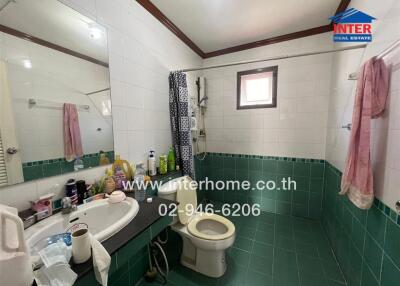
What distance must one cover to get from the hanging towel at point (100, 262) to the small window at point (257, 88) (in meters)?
2.29

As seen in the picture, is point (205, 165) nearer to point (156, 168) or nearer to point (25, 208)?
point (156, 168)

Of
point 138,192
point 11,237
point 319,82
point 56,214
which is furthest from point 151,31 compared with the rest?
point 319,82

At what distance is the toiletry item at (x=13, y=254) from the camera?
1.47 feet

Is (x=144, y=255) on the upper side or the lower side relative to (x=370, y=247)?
lower

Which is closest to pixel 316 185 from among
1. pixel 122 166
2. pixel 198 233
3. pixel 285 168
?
pixel 285 168

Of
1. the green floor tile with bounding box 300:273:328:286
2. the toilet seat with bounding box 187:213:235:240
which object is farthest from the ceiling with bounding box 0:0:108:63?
the green floor tile with bounding box 300:273:328:286

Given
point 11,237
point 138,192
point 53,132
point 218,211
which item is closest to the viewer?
point 11,237

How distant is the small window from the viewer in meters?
2.30

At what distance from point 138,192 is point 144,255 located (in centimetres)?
63

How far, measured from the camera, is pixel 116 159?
1333 millimetres

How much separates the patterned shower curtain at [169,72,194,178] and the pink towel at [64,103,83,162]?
39.7 inches

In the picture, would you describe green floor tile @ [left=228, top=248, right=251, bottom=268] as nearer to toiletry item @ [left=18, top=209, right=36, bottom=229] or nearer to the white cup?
the white cup

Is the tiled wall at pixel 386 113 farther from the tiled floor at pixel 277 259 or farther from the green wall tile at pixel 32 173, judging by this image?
the green wall tile at pixel 32 173

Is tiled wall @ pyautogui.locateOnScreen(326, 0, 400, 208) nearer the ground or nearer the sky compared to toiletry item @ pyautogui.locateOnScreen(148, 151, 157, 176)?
nearer the sky
